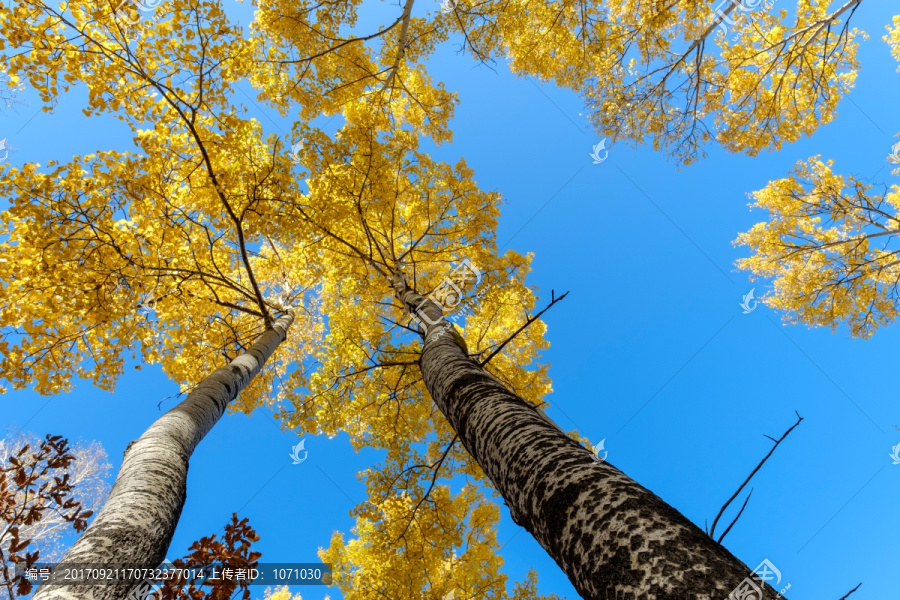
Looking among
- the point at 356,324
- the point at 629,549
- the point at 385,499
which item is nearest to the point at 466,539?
the point at 385,499

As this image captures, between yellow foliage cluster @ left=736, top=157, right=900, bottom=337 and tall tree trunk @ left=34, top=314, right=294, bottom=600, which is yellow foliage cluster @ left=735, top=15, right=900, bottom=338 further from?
tall tree trunk @ left=34, top=314, right=294, bottom=600

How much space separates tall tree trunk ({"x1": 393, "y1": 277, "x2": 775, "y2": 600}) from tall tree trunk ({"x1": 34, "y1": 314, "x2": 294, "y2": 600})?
1.69 metres

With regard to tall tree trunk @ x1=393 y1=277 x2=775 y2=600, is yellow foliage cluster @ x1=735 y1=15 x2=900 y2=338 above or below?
above

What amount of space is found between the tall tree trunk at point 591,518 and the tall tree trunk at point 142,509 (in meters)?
1.69

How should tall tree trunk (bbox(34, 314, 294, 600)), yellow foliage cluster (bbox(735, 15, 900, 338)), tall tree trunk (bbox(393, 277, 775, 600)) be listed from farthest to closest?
yellow foliage cluster (bbox(735, 15, 900, 338)) < tall tree trunk (bbox(34, 314, 294, 600)) < tall tree trunk (bbox(393, 277, 775, 600))

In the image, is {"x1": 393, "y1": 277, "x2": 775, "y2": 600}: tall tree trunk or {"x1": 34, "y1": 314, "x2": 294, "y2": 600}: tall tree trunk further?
{"x1": 34, "y1": 314, "x2": 294, "y2": 600}: tall tree trunk

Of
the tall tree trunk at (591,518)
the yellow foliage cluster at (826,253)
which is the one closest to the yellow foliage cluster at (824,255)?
the yellow foliage cluster at (826,253)

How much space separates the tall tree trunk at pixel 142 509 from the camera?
171 cm

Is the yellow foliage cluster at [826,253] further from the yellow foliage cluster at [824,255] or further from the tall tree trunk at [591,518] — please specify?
the tall tree trunk at [591,518]

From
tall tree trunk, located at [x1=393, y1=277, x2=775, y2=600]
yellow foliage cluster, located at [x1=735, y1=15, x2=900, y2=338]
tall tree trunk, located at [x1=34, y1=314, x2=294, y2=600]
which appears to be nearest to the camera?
tall tree trunk, located at [x1=393, y1=277, x2=775, y2=600]

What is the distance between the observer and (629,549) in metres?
1.07

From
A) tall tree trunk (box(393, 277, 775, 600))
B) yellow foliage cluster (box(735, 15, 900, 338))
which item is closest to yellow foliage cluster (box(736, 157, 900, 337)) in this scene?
yellow foliage cluster (box(735, 15, 900, 338))

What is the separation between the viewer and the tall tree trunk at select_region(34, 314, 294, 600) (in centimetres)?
171

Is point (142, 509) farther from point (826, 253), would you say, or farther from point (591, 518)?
point (826, 253)
